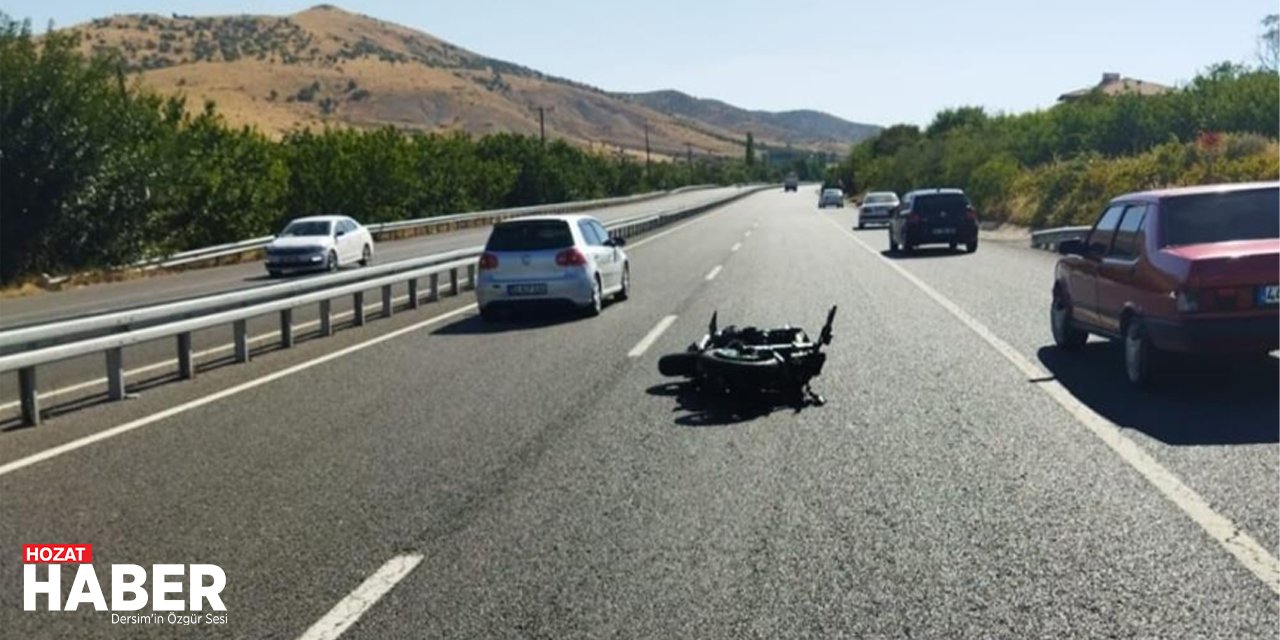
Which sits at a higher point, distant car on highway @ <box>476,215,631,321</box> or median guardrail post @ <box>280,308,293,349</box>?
distant car on highway @ <box>476,215,631,321</box>

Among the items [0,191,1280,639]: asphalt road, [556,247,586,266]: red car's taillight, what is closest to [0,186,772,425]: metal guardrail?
[0,191,1280,639]: asphalt road

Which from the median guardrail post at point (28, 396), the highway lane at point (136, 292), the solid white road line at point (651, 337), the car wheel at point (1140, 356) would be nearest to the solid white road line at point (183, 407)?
the median guardrail post at point (28, 396)

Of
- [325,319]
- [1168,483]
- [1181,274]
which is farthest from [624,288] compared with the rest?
[1168,483]

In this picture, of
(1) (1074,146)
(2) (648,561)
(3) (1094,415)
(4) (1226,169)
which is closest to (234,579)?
(2) (648,561)

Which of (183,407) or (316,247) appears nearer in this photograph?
(183,407)

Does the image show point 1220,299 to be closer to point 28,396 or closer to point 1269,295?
point 1269,295

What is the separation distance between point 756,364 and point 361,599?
17.4 ft

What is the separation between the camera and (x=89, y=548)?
21.5 ft

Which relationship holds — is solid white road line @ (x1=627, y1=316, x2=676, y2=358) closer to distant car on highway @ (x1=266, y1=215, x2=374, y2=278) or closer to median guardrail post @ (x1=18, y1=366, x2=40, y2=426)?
median guardrail post @ (x1=18, y1=366, x2=40, y2=426)

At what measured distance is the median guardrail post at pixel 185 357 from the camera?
43.7ft

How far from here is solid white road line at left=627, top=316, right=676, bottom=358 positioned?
46.3 feet

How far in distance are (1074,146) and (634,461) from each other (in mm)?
67537

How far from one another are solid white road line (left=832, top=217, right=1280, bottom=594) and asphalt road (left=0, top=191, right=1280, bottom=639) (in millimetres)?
Result: 38

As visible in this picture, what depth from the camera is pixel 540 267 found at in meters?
18.5
